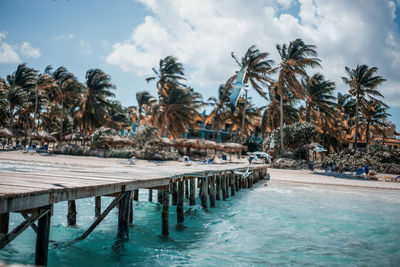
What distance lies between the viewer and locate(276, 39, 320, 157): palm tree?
26438 mm

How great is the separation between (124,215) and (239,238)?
351 cm

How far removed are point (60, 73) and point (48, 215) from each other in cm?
4071

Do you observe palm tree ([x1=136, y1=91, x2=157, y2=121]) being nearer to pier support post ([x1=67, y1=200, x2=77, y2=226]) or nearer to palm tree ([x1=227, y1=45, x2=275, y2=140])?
palm tree ([x1=227, y1=45, x2=275, y2=140])

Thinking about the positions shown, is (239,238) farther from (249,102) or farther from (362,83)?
(249,102)

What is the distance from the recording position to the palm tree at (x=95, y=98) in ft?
120

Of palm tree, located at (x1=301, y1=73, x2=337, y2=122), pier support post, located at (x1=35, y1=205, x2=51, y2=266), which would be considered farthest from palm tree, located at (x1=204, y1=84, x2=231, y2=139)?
pier support post, located at (x1=35, y1=205, x2=51, y2=266)

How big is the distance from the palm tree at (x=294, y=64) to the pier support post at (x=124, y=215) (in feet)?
74.3

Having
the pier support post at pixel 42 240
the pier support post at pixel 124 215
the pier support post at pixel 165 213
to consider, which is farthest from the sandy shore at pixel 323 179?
the pier support post at pixel 42 240

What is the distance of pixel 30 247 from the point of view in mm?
5918

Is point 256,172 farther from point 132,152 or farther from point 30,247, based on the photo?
point 30,247

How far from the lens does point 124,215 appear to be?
5723 millimetres

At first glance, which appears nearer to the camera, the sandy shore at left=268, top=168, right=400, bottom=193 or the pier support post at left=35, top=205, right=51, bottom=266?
the pier support post at left=35, top=205, right=51, bottom=266

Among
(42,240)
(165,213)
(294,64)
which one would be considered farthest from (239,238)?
(294,64)

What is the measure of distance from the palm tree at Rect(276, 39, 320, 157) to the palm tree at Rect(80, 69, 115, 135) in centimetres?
2335
